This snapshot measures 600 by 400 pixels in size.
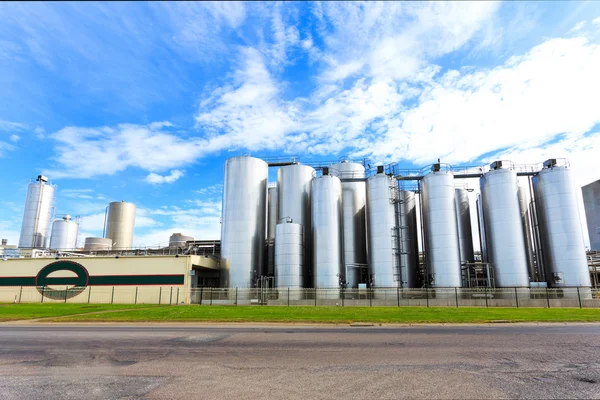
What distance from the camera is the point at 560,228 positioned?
4116 cm

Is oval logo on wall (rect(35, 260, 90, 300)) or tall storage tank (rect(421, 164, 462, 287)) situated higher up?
tall storage tank (rect(421, 164, 462, 287))

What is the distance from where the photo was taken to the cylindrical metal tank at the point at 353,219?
151 ft

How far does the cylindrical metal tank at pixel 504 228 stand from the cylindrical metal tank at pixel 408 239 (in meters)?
9.00

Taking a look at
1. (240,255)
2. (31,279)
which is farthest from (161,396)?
(31,279)

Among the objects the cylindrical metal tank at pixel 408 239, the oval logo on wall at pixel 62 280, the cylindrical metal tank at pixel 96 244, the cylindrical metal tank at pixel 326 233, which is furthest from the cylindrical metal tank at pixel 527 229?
the cylindrical metal tank at pixel 96 244

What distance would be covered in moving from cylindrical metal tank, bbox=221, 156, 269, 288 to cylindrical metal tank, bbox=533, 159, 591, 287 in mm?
32388

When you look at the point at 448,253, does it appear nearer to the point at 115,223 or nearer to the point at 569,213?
the point at 569,213

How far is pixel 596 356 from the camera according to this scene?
10.5 m

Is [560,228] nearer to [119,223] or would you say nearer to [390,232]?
[390,232]

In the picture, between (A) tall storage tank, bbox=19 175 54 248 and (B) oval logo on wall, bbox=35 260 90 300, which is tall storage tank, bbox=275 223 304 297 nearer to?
(B) oval logo on wall, bbox=35 260 90 300

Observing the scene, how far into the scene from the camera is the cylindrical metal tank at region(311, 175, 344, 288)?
42531mm

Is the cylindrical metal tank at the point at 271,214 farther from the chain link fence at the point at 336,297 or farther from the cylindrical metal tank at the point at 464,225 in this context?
the cylindrical metal tank at the point at 464,225

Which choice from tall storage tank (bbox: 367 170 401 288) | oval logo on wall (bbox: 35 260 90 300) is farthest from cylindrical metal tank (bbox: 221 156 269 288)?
oval logo on wall (bbox: 35 260 90 300)

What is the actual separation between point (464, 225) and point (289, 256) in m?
24.9
